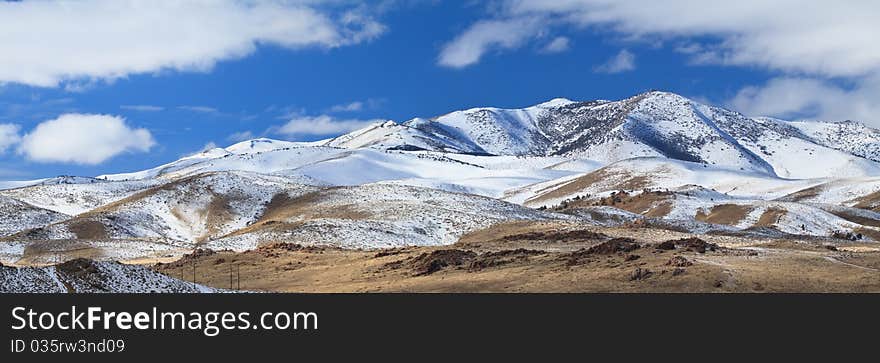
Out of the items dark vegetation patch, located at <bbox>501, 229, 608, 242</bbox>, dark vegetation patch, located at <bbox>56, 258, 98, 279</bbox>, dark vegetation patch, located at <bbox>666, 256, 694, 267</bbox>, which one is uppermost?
dark vegetation patch, located at <bbox>501, 229, 608, 242</bbox>

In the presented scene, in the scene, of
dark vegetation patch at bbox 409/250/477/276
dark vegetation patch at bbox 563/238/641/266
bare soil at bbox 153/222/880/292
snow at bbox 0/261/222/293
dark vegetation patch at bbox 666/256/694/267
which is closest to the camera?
snow at bbox 0/261/222/293

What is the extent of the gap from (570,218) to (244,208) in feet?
136

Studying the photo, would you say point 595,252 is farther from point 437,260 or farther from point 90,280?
point 90,280

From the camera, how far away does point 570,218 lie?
104 meters

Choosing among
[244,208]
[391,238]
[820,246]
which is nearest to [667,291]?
[820,246]

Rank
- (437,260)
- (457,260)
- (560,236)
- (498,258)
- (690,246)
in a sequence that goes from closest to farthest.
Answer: (437,260)
(690,246)
(498,258)
(457,260)
(560,236)

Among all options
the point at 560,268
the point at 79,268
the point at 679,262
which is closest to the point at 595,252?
the point at 560,268

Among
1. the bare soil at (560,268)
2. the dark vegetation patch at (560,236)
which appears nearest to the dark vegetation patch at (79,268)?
the bare soil at (560,268)

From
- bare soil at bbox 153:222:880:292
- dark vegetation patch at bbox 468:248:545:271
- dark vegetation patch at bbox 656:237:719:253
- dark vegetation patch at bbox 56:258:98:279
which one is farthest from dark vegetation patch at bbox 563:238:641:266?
dark vegetation patch at bbox 56:258:98:279

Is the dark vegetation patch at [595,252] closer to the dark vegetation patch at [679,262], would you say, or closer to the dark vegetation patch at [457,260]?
the dark vegetation patch at [457,260]

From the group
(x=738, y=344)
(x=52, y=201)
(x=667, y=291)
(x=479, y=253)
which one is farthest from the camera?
(x=52, y=201)

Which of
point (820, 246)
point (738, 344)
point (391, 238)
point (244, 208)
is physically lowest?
point (738, 344)

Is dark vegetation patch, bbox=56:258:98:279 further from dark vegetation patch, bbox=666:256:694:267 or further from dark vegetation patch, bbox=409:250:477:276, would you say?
dark vegetation patch, bbox=666:256:694:267

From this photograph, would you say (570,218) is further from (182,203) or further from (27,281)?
(27,281)
